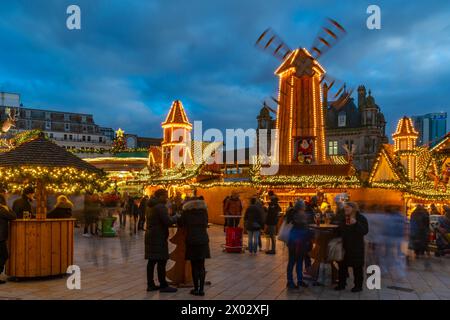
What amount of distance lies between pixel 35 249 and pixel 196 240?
11.1ft

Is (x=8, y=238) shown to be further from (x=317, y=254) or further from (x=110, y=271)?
(x=317, y=254)

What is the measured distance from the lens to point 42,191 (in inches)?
382

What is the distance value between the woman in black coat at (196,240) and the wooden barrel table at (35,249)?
2.85 metres

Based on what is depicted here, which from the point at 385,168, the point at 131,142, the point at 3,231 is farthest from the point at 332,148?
the point at 3,231

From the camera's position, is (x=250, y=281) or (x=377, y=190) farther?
(x=377, y=190)

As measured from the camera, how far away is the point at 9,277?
8.75 meters

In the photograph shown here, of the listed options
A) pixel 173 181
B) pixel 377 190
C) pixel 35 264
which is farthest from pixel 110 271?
pixel 173 181

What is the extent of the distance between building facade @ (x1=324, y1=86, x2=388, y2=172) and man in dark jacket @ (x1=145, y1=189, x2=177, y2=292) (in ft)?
176

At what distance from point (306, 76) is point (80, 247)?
18871mm

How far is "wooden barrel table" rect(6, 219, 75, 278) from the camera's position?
8633 mm

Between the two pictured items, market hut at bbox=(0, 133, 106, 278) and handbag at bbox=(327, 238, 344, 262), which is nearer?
handbag at bbox=(327, 238, 344, 262)

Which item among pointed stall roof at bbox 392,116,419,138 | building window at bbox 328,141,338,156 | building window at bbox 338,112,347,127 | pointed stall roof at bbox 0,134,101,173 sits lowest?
pointed stall roof at bbox 0,134,101,173

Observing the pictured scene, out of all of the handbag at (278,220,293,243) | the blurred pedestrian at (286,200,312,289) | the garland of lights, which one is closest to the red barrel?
the garland of lights

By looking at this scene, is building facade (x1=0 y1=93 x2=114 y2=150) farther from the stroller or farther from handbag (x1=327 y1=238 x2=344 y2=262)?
handbag (x1=327 y1=238 x2=344 y2=262)
